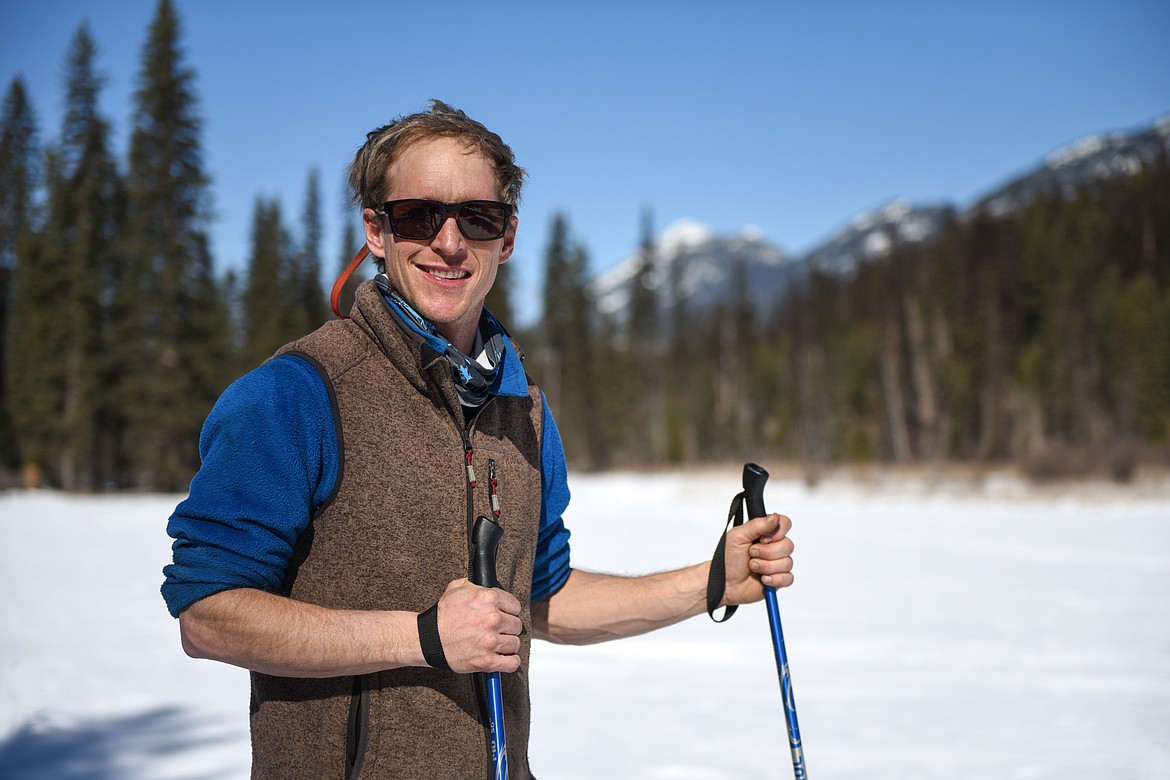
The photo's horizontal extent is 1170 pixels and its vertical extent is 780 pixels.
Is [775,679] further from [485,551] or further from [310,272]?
[310,272]

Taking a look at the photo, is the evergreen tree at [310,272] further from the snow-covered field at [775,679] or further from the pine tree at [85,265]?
the snow-covered field at [775,679]

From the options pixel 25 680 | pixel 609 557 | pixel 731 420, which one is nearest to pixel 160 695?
pixel 25 680

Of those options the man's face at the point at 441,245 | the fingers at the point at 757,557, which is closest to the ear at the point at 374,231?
the man's face at the point at 441,245

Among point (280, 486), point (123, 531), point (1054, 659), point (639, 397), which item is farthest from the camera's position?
point (639, 397)

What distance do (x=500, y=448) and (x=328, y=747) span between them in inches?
26.6

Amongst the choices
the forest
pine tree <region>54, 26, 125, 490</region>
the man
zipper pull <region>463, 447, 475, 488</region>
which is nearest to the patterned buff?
the man

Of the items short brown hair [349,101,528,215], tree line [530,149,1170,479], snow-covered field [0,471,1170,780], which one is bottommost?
snow-covered field [0,471,1170,780]

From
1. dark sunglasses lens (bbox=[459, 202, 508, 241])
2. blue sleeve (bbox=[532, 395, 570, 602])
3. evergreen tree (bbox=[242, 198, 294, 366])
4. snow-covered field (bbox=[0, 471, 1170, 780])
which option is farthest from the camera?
evergreen tree (bbox=[242, 198, 294, 366])

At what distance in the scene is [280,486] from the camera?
5.19ft

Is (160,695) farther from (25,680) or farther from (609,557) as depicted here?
(609,557)

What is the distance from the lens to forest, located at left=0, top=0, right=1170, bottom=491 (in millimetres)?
26344

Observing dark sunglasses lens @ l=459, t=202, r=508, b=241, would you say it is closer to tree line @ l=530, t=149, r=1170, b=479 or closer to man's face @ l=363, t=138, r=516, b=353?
man's face @ l=363, t=138, r=516, b=353

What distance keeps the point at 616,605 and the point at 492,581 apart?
0.78 metres

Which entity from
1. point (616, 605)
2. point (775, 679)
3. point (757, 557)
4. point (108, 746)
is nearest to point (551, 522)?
point (616, 605)
